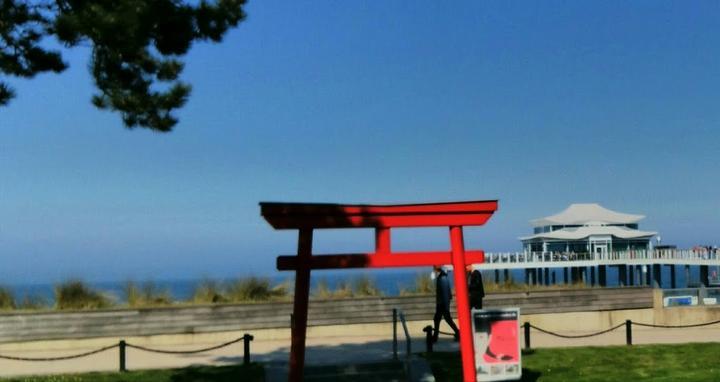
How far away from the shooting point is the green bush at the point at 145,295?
20219mm

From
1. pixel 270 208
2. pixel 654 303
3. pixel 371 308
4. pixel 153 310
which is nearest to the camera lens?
pixel 270 208

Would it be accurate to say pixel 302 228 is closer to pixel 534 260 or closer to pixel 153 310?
A: pixel 153 310

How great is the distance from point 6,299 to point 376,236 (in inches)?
503

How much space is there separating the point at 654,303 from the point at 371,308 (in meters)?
7.98

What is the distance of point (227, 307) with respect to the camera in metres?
19.0

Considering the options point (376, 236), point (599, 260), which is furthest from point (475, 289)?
point (599, 260)

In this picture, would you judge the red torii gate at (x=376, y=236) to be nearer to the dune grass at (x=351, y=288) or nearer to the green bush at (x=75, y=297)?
the dune grass at (x=351, y=288)

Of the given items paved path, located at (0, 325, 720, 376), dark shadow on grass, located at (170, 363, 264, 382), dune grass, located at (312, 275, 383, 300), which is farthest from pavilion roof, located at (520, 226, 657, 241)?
dark shadow on grass, located at (170, 363, 264, 382)

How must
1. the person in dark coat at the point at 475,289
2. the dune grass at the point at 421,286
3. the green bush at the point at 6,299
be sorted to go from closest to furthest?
the person in dark coat at the point at 475,289 → the green bush at the point at 6,299 → the dune grass at the point at 421,286

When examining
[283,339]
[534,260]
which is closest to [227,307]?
[283,339]

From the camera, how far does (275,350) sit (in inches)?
680

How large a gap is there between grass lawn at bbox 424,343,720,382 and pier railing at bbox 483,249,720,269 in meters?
27.0

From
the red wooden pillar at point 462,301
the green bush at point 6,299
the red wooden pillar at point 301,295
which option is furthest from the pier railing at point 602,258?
the red wooden pillar at point 301,295

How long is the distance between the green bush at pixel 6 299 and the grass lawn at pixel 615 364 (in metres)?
10.9
